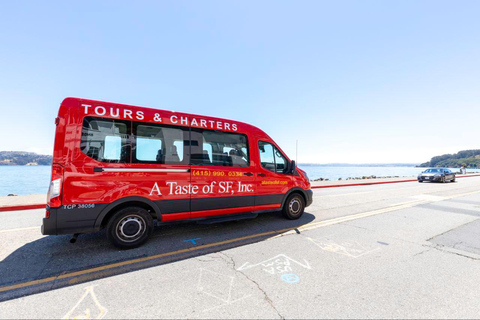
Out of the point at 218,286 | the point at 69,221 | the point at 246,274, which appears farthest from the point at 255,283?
the point at 69,221

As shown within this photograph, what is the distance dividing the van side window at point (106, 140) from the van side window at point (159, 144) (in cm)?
16

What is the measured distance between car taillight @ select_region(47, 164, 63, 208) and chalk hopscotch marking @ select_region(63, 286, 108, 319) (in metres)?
1.61

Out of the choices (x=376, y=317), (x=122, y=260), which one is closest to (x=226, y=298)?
(x=376, y=317)

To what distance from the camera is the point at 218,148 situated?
178 inches

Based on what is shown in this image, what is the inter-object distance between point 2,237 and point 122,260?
10.0 ft

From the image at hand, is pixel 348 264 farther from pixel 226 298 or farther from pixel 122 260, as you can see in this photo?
pixel 122 260

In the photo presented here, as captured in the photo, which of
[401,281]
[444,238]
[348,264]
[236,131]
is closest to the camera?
[401,281]

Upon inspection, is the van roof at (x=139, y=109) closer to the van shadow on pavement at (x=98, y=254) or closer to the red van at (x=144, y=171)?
the red van at (x=144, y=171)

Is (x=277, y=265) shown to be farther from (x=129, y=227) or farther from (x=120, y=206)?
(x=120, y=206)

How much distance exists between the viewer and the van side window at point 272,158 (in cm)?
515

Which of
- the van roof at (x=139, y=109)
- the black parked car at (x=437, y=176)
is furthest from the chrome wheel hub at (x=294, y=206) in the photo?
the black parked car at (x=437, y=176)

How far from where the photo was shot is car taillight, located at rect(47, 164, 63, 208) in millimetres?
3152

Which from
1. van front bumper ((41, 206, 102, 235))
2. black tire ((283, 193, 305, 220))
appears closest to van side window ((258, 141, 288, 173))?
black tire ((283, 193, 305, 220))

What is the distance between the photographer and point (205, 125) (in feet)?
14.4
